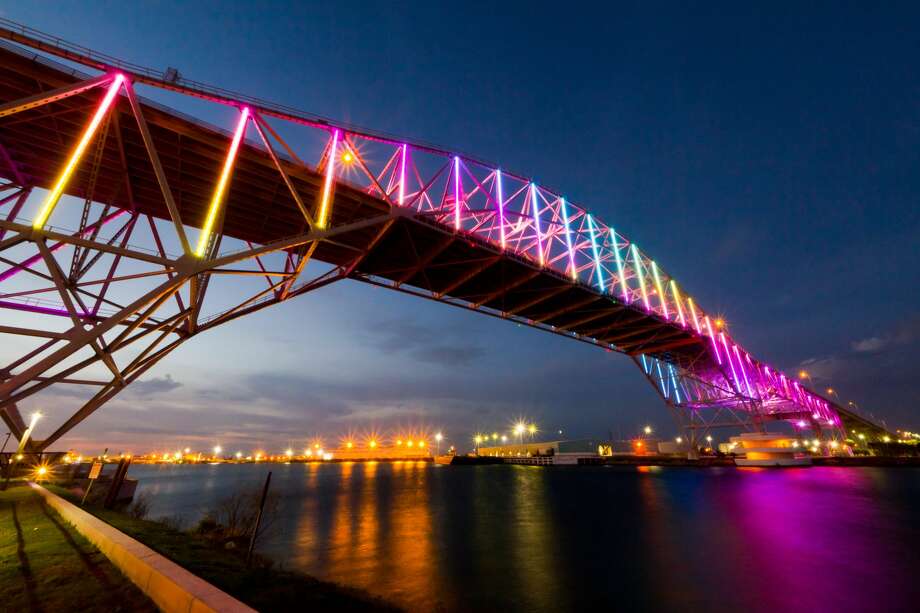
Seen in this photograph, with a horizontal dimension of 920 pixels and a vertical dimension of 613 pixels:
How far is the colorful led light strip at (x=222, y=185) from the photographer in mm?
11781

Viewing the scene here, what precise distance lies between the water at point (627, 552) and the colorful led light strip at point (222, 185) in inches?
446

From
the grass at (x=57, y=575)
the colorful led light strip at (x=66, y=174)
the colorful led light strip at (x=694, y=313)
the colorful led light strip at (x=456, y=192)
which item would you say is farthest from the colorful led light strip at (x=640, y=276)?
the grass at (x=57, y=575)

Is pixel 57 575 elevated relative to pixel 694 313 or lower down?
lower down

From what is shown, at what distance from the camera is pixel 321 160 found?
1812 cm

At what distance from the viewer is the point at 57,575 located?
21.5 ft

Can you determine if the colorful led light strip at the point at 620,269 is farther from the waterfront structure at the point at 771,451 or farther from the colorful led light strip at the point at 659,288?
the waterfront structure at the point at 771,451

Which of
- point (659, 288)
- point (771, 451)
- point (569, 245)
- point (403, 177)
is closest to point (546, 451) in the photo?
point (771, 451)

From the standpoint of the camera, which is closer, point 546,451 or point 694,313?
point 694,313

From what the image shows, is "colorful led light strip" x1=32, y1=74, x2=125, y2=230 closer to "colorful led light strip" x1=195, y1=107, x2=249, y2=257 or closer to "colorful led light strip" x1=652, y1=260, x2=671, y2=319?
"colorful led light strip" x1=195, y1=107, x2=249, y2=257

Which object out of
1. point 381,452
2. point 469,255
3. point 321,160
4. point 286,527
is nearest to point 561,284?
point 469,255

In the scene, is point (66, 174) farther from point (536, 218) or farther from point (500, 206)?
point (536, 218)

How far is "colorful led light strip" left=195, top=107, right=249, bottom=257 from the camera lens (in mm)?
11781

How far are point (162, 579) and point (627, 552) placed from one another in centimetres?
1560

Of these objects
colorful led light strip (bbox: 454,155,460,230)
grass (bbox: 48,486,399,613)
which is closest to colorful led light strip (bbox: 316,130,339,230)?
colorful led light strip (bbox: 454,155,460,230)
